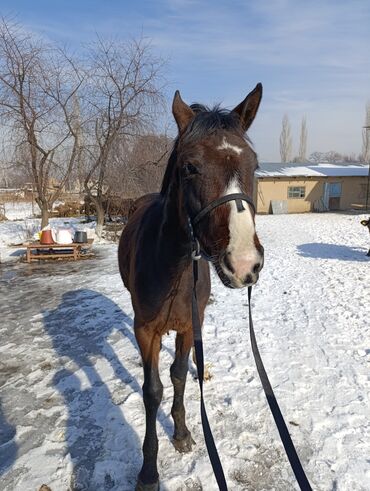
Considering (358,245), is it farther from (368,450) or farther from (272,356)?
(368,450)

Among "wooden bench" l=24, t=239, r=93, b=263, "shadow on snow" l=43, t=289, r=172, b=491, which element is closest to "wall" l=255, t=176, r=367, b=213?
"wooden bench" l=24, t=239, r=93, b=263

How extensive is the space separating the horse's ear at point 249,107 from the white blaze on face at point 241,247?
0.64m

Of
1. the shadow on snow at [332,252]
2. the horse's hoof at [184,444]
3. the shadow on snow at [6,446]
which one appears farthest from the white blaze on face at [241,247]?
the shadow on snow at [332,252]

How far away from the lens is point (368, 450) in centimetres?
248

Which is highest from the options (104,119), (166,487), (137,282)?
(104,119)

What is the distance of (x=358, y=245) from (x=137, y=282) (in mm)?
10468

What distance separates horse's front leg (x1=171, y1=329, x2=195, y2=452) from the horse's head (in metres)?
1.28

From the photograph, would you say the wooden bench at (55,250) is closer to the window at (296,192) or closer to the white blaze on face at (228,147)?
the white blaze on face at (228,147)

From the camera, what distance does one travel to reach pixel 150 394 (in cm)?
231

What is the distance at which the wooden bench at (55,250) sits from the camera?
9.05m

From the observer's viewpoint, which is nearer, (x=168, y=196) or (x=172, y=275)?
(x=168, y=196)

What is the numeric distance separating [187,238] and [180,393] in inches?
54.4

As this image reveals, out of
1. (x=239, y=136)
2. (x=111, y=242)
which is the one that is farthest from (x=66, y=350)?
(x=111, y=242)

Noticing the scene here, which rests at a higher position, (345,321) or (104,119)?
(104,119)
